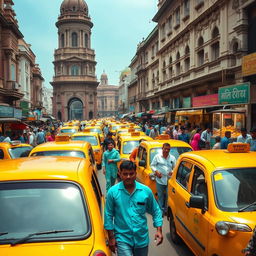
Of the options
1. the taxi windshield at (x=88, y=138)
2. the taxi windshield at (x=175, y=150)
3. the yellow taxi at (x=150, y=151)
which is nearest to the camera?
the yellow taxi at (x=150, y=151)

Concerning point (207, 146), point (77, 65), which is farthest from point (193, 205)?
point (77, 65)

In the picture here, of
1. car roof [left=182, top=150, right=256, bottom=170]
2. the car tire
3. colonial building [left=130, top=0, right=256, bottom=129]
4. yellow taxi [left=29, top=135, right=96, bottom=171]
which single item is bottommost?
the car tire

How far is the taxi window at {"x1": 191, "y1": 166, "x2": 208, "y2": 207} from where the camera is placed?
4.74m

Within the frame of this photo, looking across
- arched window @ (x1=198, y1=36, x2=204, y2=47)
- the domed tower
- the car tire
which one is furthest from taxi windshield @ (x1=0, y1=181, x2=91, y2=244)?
the domed tower

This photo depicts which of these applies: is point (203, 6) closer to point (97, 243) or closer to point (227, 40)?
point (227, 40)

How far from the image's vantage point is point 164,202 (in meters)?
7.09

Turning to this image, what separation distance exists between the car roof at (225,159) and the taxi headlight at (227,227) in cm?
99

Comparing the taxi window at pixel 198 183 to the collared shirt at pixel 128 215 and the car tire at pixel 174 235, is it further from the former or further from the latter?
the collared shirt at pixel 128 215

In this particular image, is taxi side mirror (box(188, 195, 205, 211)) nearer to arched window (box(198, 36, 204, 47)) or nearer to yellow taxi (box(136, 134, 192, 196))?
yellow taxi (box(136, 134, 192, 196))

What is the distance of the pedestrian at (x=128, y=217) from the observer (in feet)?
11.4

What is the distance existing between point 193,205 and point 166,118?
27.1m

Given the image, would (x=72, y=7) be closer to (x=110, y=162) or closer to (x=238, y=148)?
(x=110, y=162)

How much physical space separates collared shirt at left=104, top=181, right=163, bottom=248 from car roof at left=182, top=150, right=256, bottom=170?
4.87 feet

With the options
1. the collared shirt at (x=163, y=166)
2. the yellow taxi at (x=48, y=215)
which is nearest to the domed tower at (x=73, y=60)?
the collared shirt at (x=163, y=166)
